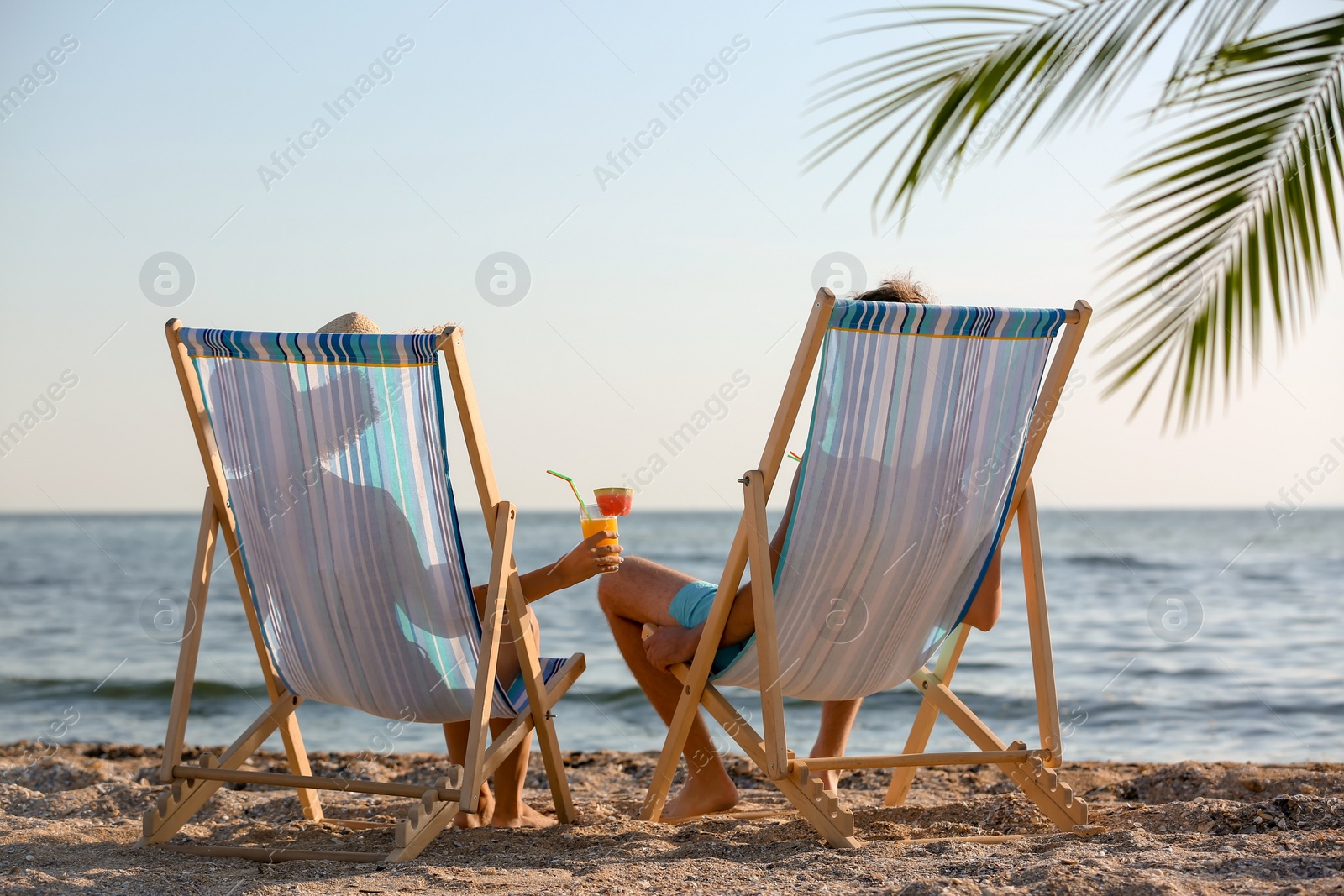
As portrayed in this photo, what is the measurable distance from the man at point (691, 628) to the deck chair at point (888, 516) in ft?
0.25

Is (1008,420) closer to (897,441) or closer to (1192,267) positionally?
(897,441)

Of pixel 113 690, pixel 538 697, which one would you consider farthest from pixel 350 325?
pixel 113 690

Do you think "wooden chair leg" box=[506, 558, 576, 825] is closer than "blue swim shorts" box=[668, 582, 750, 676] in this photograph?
Yes

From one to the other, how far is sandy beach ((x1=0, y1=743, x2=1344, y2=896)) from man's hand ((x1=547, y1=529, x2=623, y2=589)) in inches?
25.4

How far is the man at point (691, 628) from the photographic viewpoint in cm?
271

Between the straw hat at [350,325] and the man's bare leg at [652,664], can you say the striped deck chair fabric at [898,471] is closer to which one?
the man's bare leg at [652,664]

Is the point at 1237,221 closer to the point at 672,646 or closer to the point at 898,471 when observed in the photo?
the point at 898,471

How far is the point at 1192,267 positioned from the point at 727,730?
1442mm

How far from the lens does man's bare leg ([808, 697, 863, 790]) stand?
3.17 meters

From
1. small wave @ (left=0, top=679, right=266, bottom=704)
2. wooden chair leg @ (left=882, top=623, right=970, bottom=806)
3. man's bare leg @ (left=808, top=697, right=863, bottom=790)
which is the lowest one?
small wave @ (left=0, top=679, right=266, bottom=704)

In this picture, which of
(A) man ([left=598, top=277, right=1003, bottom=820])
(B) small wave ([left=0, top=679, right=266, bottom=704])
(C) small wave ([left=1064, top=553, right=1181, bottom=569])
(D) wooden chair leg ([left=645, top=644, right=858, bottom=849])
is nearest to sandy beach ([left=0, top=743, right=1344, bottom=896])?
(D) wooden chair leg ([left=645, top=644, right=858, bottom=849])

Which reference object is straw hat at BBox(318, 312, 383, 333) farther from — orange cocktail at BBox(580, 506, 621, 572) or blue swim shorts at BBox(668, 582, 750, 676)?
blue swim shorts at BBox(668, 582, 750, 676)

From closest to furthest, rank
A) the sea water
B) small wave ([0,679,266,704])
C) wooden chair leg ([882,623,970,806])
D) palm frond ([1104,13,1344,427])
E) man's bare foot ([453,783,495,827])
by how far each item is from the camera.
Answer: palm frond ([1104,13,1344,427]), man's bare foot ([453,783,495,827]), wooden chair leg ([882,623,970,806]), the sea water, small wave ([0,679,266,704])

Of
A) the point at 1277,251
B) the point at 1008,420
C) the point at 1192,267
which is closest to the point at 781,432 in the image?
the point at 1008,420
